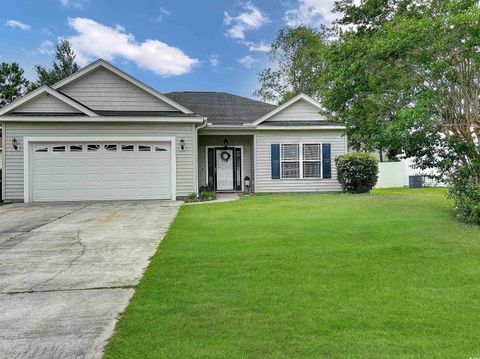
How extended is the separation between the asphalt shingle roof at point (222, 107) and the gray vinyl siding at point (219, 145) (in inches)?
31.6

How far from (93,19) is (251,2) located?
874 cm

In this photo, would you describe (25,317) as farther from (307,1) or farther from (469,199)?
(307,1)

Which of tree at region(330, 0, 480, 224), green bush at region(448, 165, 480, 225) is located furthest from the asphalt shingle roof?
green bush at region(448, 165, 480, 225)

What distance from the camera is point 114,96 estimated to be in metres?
14.4

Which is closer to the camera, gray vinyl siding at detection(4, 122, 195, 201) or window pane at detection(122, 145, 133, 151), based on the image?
gray vinyl siding at detection(4, 122, 195, 201)

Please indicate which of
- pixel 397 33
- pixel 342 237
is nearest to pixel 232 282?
pixel 342 237

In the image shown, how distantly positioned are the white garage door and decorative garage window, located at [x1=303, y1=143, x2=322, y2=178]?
575 centimetres

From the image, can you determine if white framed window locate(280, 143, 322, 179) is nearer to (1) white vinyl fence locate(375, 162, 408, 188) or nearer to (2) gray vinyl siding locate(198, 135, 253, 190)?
(2) gray vinyl siding locate(198, 135, 253, 190)

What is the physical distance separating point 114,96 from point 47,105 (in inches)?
90.3

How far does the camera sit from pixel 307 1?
2067 centimetres

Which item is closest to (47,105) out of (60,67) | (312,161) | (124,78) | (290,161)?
(124,78)

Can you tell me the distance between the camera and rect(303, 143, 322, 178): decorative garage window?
16.2 metres

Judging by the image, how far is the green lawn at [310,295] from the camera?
272cm

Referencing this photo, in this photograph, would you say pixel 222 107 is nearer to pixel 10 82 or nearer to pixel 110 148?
pixel 110 148
